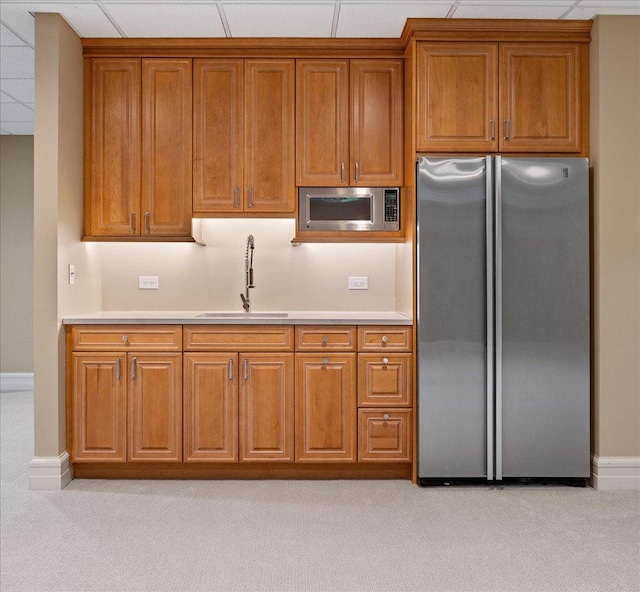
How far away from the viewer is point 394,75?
3.38 meters

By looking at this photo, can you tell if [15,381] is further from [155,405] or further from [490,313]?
[490,313]

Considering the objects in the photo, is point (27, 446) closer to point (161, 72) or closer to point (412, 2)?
point (161, 72)

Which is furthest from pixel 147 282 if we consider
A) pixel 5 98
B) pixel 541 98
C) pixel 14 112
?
pixel 541 98

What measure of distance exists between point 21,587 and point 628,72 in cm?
382

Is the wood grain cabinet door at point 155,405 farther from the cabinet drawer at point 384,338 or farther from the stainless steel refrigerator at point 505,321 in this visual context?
the stainless steel refrigerator at point 505,321

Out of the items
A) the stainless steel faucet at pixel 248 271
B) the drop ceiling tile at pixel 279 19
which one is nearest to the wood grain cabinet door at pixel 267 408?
the stainless steel faucet at pixel 248 271

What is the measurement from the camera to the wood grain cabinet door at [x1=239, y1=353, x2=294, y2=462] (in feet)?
10.3

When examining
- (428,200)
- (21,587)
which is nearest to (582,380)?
(428,200)

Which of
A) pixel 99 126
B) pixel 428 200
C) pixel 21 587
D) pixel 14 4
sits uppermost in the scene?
pixel 14 4

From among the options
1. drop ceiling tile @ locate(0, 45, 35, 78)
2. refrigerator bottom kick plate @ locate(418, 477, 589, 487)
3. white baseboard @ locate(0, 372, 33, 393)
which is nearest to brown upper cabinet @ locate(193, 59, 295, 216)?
drop ceiling tile @ locate(0, 45, 35, 78)

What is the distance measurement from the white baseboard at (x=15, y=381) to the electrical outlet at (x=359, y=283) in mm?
3618

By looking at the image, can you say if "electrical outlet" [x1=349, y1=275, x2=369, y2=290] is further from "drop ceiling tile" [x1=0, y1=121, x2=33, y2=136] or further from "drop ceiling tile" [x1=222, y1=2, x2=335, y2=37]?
"drop ceiling tile" [x1=0, y1=121, x2=33, y2=136]

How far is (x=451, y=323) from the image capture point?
9.93 feet

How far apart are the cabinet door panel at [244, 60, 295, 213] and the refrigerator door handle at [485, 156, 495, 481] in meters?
1.17
